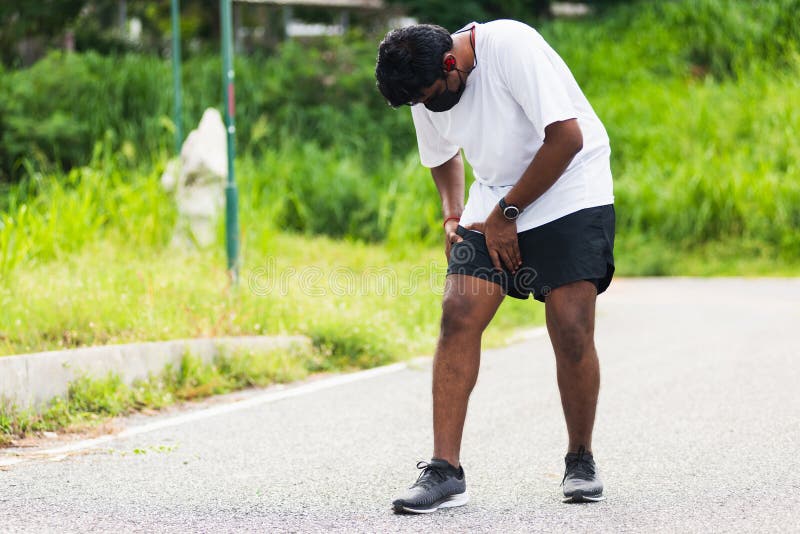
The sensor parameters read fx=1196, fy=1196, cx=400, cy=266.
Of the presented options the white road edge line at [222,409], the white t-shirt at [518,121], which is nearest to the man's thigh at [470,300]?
the white t-shirt at [518,121]

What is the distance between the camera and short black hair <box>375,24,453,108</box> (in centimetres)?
393

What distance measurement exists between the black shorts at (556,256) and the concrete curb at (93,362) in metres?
2.65

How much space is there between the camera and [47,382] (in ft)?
19.8

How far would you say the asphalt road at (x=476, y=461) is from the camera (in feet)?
13.5

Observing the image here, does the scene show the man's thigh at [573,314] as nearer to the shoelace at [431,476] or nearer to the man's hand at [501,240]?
the man's hand at [501,240]

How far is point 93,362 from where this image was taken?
6.38m

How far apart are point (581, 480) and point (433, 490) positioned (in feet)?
1.84

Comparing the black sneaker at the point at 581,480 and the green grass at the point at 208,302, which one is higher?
the black sneaker at the point at 581,480

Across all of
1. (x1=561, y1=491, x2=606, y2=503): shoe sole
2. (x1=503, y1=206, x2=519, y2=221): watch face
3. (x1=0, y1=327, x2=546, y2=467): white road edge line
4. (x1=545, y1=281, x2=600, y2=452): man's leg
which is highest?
(x1=503, y1=206, x2=519, y2=221): watch face

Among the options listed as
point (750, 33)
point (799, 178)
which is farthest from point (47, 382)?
point (750, 33)

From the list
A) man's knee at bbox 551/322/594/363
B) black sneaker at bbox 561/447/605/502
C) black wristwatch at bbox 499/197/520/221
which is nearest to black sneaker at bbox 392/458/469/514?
black sneaker at bbox 561/447/605/502

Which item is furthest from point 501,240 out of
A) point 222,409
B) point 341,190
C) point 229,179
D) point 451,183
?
point 341,190

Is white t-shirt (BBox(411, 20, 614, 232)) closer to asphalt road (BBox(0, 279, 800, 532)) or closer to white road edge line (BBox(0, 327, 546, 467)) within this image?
asphalt road (BBox(0, 279, 800, 532))

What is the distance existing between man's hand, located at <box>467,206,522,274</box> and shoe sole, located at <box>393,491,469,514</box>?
0.82 metres
